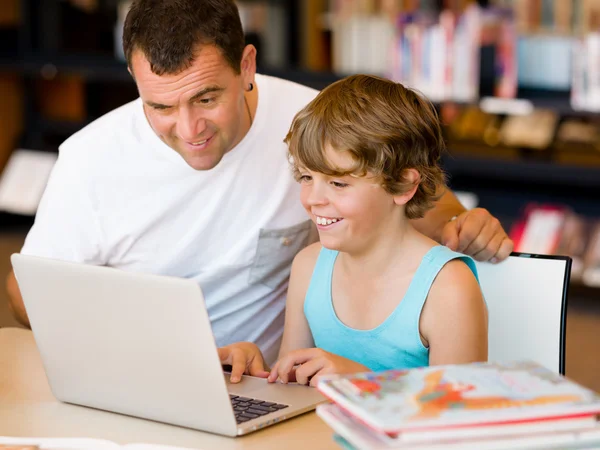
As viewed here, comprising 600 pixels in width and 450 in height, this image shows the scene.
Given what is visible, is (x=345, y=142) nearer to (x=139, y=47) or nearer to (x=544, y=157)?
(x=139, y=47)

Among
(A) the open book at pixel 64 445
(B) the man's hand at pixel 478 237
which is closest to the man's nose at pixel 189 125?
(B) the man's hand at pixel 478 237

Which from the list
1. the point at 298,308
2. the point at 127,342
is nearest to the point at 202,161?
the point at 298,308

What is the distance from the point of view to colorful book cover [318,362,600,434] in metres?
1.01

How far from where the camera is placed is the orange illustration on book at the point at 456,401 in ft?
3.37

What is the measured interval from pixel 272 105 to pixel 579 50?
100 inches

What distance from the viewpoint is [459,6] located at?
4.63m

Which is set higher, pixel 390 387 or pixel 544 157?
pixel 390 387

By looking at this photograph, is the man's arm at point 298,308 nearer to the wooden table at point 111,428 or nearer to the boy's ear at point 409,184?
the boy's ear at point 409,184

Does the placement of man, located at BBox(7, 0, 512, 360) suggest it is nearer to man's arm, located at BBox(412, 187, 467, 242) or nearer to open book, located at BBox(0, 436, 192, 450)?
man's arm, located at BBox(412, 187, 467, 242)

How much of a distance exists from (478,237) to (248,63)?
1.74 feet

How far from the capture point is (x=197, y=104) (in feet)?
5.69

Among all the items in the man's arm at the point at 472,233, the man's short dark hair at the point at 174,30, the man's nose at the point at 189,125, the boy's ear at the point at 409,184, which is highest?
the man's short dark hair at the point at 174,30

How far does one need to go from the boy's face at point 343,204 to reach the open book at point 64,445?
1.51ft

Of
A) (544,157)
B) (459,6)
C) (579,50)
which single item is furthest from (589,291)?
(459,6)
